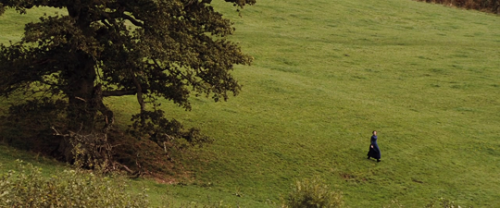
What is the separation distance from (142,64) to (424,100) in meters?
24.7

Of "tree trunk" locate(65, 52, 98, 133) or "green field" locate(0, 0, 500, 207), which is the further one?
"green field" locate(0, 0, 500, 207)

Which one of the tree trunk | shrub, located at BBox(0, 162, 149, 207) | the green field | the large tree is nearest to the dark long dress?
the green field

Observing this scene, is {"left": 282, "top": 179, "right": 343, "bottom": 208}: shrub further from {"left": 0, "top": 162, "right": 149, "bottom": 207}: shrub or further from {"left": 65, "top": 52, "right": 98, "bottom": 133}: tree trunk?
{"left": 65, "top": 52, "right": 98, "bottom": 133}: tree trunk

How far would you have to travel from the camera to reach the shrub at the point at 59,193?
50.5ft

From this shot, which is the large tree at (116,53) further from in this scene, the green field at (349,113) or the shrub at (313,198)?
the shrub at (313,198)

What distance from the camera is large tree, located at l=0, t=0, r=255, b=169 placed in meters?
25.2

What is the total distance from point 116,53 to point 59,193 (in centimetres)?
1091

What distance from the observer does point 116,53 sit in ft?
85.0

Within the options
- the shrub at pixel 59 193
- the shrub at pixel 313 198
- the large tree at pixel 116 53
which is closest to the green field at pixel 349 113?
the large tree at pixel 116 53

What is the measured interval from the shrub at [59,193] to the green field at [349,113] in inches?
249

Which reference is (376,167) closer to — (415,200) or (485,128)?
(415,200)

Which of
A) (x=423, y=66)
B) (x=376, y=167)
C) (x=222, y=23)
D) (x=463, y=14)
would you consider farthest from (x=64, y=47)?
(x=463, y=14)

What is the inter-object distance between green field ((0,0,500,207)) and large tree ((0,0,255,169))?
3794 millimetres

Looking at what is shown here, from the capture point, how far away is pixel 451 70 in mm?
51125
